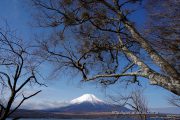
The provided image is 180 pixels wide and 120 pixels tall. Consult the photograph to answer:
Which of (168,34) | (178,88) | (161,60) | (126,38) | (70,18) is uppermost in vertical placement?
(70,18)

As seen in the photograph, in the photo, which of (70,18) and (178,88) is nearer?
(178,88)

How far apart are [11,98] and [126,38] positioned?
17.1 ft

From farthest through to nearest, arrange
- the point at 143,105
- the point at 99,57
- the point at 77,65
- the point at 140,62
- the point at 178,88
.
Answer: the point at 143,105, the point at 99,57, the point at 77,65, the point at 140,62, the point at 178,88

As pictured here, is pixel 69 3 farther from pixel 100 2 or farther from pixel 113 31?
pixel 113 31

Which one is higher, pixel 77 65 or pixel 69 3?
pixel 69 3

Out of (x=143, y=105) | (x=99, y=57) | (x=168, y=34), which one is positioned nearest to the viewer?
(x=168, y=34)

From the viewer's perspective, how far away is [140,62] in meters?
10.0

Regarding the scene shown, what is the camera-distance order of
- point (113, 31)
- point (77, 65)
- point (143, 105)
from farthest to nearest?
1. point (143, 105)
2. point (77, 65)
3. point (113, 31)

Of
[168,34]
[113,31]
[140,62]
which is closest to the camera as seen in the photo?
[168,34]

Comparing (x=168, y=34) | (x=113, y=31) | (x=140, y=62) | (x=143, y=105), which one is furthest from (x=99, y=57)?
(x=143, y=105)

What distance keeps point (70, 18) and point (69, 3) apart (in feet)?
2.18

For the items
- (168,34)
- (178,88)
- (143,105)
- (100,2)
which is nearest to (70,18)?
(100,2)

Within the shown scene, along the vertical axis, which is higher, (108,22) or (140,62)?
(108,22)

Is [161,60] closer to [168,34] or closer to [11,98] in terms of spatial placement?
[168,34]
